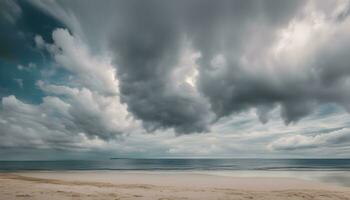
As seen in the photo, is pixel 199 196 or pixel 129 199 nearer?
pixel 129 199

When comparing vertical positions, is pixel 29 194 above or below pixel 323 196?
above

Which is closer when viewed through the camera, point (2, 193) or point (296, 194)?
point (2, 193)

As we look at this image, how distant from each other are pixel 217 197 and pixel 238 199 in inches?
63.7

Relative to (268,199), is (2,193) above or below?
above

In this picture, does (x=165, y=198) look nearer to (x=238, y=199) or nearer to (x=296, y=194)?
(x=238, y=199)

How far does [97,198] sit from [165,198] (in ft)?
16.2

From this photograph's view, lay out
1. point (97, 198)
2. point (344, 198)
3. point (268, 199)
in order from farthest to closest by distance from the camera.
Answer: point (344, 198), point (268, 199), point (97, 198)

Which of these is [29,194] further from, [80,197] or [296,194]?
[296,194]

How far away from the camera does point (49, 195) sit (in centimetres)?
1614

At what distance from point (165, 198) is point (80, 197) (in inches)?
246

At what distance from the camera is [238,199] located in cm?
1644

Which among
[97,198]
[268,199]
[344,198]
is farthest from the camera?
[344,198]

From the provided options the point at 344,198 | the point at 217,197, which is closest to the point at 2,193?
the point at 217,197

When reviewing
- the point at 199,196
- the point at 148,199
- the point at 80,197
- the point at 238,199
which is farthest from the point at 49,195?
the point at 238,199
